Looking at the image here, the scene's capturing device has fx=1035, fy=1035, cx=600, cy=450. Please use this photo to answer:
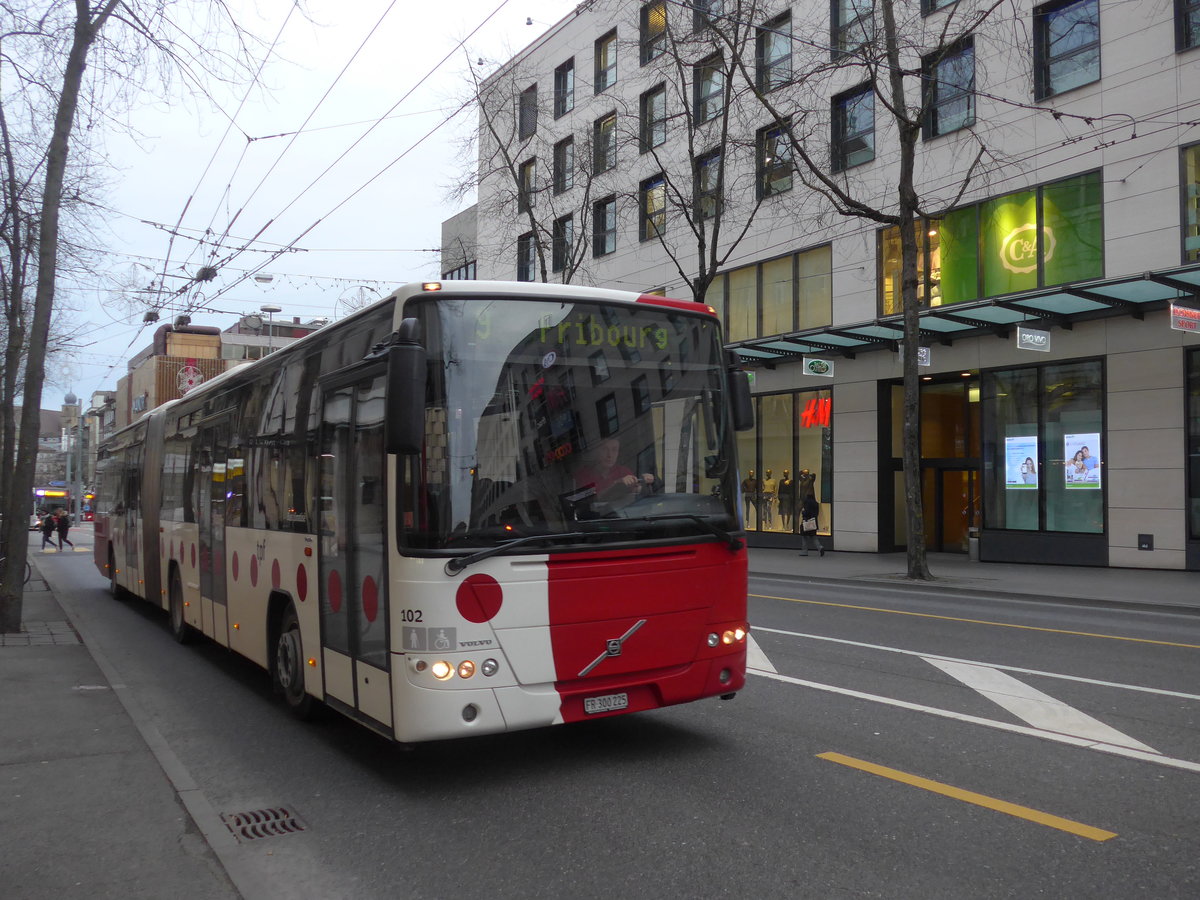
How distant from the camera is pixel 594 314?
6227 millimetres

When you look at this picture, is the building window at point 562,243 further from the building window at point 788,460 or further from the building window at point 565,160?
the building window at point 788,460

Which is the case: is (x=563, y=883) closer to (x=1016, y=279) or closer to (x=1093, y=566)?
(x=1093, y=566)

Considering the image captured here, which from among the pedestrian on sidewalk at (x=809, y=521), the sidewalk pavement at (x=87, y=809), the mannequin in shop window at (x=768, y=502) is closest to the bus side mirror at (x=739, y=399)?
the sidewalk pavement at (x=87, y=809)

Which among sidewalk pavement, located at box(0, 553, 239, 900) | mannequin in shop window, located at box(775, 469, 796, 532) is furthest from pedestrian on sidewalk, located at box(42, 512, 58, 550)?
sidewalk pavement, located at box(0, 553, 239, 900)

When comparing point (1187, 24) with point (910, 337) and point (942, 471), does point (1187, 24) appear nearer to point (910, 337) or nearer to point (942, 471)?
point (910, 337)

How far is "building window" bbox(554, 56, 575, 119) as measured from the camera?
37.7m

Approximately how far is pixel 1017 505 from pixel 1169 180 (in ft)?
23.8

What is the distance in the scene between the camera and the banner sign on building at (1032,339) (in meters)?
19.8

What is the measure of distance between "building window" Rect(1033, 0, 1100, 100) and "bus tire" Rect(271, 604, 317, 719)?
20.1 meters

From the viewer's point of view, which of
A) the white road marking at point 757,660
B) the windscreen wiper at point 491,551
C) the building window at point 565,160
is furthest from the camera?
the building window at point 565,160

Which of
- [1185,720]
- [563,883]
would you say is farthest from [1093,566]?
[563,883]

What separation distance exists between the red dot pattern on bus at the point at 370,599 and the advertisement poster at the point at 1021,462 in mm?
19551

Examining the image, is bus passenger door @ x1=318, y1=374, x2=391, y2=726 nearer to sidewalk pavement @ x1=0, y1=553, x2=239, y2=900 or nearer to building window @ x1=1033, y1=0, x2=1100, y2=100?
sidewalk pavement @ x1=0, y1=553, x2=239, y2=900

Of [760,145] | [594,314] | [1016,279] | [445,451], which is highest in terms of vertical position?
[760,145]
